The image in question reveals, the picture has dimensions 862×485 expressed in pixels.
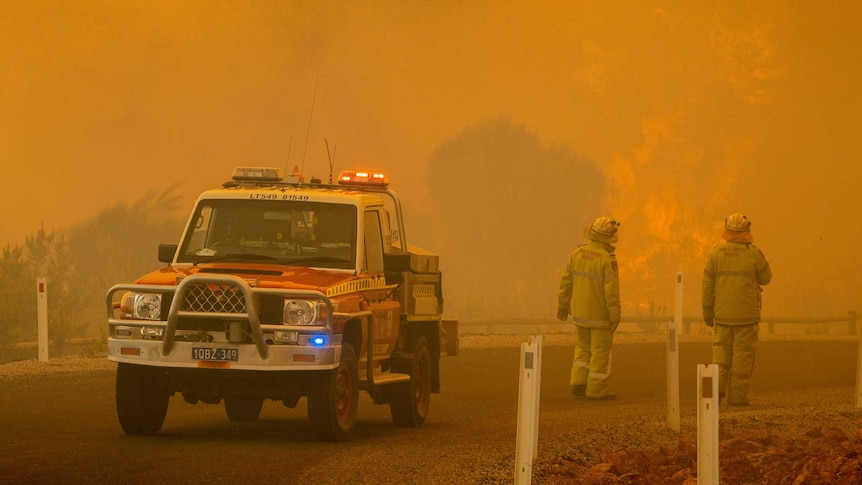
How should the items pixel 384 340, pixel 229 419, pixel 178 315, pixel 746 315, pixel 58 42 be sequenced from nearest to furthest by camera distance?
pixel 178 315, pixel 384 340, pixel 229 419, pixel 746 315, pixel 58 42

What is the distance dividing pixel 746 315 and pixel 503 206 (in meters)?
38.6

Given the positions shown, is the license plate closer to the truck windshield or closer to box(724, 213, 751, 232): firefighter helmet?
the truck windshield

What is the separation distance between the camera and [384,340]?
571 inches

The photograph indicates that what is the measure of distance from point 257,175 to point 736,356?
611 centimetres

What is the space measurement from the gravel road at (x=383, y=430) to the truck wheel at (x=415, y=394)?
0.22 metres

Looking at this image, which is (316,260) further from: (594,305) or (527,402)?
(594,305)

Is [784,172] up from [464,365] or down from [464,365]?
up

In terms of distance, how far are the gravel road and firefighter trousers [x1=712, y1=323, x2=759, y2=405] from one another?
1.26 feet

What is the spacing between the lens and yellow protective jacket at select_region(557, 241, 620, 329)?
18.2 meters

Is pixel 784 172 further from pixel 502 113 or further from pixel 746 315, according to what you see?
pixel 746 315

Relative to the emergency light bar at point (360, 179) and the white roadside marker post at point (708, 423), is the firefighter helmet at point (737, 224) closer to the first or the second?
the emergency light bar at point (360, 179)

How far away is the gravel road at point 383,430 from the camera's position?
37.3 feet

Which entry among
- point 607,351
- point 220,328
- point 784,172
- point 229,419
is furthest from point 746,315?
point 784,172

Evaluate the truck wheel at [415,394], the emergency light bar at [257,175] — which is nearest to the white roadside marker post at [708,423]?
the truck wheel at [415,394]
